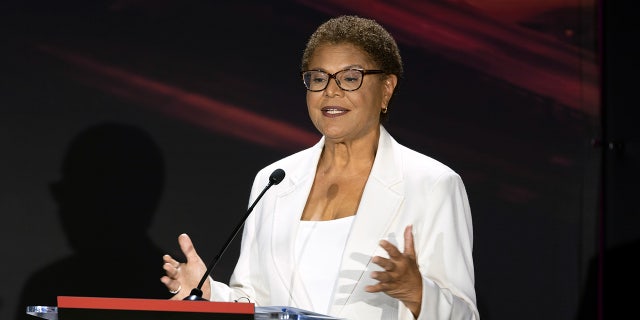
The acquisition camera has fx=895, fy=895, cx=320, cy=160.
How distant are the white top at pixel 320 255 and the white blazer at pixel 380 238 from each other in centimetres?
2

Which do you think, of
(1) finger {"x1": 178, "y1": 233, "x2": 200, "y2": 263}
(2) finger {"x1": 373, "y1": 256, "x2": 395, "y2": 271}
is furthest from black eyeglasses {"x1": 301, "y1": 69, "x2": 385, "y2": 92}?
(2) finger {"x1": 373, "y1": 256, "x2": 395, "y2": 271}

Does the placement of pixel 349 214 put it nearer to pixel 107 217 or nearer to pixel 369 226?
pixel 369 226

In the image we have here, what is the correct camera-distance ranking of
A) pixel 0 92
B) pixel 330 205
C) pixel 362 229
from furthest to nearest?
pixel 0 92 < pixel 330 205 < pixel 362 229

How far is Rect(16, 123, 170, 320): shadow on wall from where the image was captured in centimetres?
377

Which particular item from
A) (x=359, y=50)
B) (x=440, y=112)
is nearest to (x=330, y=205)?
(x=359, y=50)

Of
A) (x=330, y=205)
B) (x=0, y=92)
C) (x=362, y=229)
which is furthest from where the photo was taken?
(x=0, y=92)

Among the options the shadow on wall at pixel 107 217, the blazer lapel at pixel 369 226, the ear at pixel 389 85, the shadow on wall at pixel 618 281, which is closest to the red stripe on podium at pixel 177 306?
the blazer lapel at pixel 369 226

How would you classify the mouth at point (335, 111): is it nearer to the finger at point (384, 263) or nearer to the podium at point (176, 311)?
the finger at point (384, 263)

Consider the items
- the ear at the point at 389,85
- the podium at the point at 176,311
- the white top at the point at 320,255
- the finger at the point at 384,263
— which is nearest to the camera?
the podium at the point at 176,311

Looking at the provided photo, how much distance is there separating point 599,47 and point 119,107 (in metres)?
2.05

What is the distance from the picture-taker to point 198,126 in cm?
390

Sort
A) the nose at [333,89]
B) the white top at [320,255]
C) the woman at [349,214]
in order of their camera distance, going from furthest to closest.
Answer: the nose at [333,89] < the white top at [320,255] < the woman at [349,214]

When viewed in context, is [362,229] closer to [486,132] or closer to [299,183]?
[299,183]

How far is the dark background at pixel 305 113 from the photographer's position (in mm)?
3750
